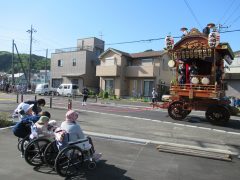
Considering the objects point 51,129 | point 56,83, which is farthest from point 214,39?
point 56,83

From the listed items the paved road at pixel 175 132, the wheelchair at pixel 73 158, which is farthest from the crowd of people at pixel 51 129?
the paved road at pixel 175 132

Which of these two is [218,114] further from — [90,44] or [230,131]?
[90,44]

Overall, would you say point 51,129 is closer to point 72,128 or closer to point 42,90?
point 72,128

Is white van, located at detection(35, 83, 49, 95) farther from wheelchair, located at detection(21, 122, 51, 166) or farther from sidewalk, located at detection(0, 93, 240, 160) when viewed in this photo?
wheelchair, located at detection(21, 122, 51, 166)

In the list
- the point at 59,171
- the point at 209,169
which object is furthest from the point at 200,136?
the point at 59,171

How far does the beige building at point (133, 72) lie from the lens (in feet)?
119

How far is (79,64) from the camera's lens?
43.8 meters

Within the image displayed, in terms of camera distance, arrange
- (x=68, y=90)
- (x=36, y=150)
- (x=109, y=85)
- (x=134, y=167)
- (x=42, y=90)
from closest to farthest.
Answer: (x=36, y=150) → (x=134, y=167) → (x=68, y=90) → (x=109, y=85) → (x=42, y=90)

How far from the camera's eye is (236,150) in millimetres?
9031

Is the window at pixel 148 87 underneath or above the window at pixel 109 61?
underneath

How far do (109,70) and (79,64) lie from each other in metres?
7.32

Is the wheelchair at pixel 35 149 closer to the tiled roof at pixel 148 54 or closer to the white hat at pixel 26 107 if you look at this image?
the white hat at pixel 26 107

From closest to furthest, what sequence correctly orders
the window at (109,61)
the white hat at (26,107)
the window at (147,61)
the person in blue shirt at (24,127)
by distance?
1. the person in blue shirt at (24,127)
2. the white hat at (26,107)
3. the window at (147,61)
4. the window at (109,61)

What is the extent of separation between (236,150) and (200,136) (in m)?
2.17
